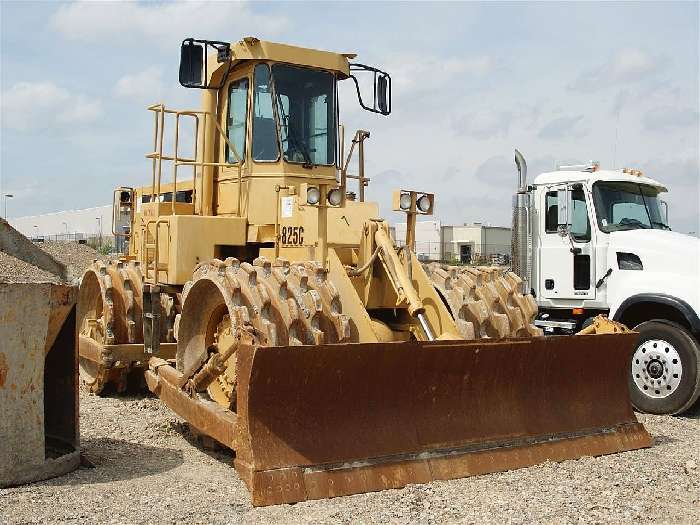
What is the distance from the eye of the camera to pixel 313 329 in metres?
5.23

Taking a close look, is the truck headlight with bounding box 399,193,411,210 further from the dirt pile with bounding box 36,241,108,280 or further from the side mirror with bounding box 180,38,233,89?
the dirt pile with bounding box 36,241,108,280

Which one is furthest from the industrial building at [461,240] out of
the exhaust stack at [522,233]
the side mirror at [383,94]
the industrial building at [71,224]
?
the side mirror at [383,94]

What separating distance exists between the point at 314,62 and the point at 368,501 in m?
4.15

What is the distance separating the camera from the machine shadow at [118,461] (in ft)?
16.9

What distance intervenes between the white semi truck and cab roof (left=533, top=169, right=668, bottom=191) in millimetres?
12

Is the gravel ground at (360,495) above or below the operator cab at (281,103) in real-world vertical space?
below

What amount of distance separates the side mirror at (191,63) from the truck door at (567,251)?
15.8 ft

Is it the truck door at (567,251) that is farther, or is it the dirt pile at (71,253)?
the dirt pile at (71,253)

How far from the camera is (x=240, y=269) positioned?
5.53 metres

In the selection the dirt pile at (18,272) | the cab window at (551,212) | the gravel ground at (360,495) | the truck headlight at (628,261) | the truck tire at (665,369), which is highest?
the cab window at (551,212)

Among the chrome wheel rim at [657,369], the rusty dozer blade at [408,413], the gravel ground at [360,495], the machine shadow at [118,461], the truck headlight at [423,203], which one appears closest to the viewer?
the gravel ground at [360,495]

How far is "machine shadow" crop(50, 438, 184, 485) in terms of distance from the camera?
5.15m

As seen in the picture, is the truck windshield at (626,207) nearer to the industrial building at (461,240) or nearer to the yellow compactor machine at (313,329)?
the yellow compactor machine at (313,329)

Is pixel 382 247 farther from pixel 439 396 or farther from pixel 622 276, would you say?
pixel 622 276
